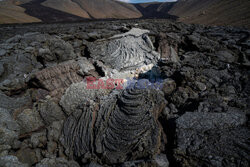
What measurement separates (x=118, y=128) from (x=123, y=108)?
462 mm

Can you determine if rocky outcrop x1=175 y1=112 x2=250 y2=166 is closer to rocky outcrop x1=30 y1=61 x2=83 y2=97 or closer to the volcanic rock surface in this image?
the volcanic rock surface

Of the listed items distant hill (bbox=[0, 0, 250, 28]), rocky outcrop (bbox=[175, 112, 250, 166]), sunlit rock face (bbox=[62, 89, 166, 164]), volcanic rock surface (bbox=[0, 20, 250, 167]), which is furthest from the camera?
distant hill (bbox=[0, 0, 250, 28])

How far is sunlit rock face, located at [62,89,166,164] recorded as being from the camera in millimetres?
2805

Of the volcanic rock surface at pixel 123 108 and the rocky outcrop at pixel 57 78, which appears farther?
the rocky outcrop at pixel 57 78

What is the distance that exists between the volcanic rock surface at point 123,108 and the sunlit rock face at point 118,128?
0.07ft

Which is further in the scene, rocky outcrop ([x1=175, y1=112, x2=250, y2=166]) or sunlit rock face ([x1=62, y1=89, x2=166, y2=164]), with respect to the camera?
sunlit rock face ([x1=62, y1=89, x2=166, y2=164])

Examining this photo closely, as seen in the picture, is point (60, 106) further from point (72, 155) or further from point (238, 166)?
point (238, 166)

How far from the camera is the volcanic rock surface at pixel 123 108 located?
8.54 feet

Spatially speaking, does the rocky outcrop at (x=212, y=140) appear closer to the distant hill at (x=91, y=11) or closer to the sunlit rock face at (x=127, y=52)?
the sunlit rock face at (x=127, y=52)

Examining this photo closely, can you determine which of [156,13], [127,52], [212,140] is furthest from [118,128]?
[156,13]

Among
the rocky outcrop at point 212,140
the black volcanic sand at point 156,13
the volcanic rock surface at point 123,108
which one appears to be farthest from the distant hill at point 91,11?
the rocky outcrop at point 212,140

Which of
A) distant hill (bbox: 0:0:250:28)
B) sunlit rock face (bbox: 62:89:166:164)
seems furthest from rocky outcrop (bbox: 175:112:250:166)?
distant hill (bbox: 0:0:250:28)

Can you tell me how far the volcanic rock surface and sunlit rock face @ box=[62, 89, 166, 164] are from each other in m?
0.02

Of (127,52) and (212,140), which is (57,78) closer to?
(127,52)
